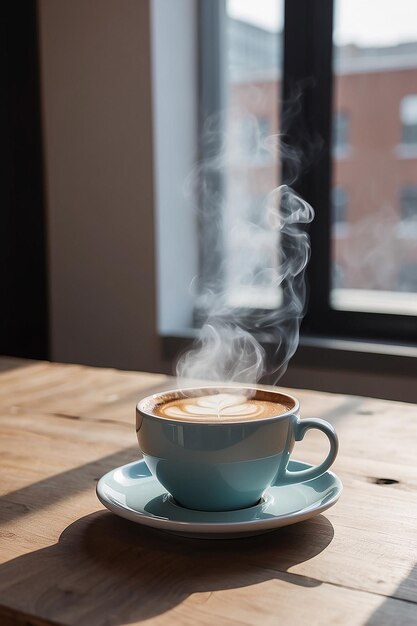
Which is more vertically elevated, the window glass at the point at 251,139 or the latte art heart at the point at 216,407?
the window glass at the point at 251,139

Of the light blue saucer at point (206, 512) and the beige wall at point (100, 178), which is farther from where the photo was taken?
the beige wall at point (100, 178)

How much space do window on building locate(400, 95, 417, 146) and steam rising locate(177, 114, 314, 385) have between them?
32 centimetres

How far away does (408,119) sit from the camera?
2.00 m

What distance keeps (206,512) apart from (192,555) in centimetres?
5

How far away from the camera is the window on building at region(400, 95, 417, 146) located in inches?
78.1

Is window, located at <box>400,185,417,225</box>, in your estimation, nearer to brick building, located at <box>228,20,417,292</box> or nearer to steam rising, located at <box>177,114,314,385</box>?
brick building, located at <box>228,20,417,292</box>

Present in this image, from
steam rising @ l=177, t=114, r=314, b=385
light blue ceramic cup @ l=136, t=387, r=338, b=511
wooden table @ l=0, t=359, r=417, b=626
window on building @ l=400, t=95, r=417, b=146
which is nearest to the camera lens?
wooden table @ l=0, t=359, r=417, b=626

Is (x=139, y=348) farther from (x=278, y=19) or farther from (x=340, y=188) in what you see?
(x=278, y=19)

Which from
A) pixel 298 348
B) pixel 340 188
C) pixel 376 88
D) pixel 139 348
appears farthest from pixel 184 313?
pixel 376 88

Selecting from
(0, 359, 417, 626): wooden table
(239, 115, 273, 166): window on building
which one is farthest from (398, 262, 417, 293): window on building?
(0, 359, 417, 626): wooden table

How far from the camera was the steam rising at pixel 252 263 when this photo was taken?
2.10 meters

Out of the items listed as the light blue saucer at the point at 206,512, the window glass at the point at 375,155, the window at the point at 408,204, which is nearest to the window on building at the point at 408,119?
the window glass at the point at 375,155

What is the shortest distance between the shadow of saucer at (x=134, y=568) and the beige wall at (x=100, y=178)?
1.57 meters

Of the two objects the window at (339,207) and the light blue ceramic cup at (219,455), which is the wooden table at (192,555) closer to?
the light blue ceramic cup at (219,455)
